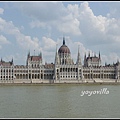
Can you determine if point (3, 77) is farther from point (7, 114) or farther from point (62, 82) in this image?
point (7, 114)

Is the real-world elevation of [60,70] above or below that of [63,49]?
below

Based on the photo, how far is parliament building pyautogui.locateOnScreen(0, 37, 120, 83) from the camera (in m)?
92.3

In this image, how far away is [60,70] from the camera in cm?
9500

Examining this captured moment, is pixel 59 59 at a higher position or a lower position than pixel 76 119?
higher

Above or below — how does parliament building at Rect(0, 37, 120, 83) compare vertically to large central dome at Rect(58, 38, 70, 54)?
below

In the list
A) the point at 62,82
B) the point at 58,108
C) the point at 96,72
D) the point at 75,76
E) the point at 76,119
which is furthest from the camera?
the point at 96,72

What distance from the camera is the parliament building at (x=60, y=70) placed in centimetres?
9231

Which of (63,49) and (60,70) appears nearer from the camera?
(60,70)

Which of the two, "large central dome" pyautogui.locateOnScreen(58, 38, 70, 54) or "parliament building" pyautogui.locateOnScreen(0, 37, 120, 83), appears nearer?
"parliament building" pyautogui.locateOnScreen(0, 37, 120, 83)

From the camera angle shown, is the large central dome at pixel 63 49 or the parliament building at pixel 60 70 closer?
the parliament building at pixel 60 70

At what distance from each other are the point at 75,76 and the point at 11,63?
20725 millimetres

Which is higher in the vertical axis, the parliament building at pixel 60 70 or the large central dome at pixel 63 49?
the large central dome at pixel 63 49

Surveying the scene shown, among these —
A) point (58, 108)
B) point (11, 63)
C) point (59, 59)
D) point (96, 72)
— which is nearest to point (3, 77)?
point (11, 63)

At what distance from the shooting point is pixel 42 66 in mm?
97375
